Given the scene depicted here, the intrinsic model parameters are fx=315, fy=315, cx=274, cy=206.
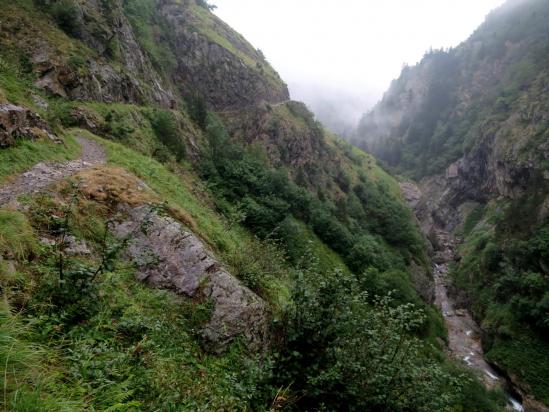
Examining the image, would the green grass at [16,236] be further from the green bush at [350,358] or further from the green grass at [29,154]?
the green bush at [350,358]

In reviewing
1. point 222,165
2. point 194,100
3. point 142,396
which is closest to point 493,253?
point 222,165

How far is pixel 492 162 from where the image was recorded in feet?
289

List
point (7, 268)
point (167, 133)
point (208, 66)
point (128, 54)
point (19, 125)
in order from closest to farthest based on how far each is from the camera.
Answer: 1. point (7, 268)
2. point (19, 125)
3. point (167, 133)
4. point (128, 54)
5. point (208, 66)

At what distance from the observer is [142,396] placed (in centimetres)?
472

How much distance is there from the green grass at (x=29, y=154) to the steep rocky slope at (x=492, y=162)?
4452 cm

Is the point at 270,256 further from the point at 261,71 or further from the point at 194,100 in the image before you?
the point at 261,71

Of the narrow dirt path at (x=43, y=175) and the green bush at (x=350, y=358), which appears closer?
the green bush at (x=350, y=358)

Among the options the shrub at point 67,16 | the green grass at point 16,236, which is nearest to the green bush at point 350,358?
the green grass at point 16,236

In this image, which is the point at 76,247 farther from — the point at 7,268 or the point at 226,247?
the point at 226,247

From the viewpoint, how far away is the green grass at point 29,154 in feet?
30.8

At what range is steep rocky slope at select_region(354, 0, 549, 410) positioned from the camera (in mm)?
40262

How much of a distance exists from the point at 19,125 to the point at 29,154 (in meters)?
1.51

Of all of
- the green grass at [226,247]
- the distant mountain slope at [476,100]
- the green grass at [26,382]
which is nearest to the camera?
the green grass at [26,382]

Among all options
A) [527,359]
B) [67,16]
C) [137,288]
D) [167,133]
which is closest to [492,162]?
[527,359]
